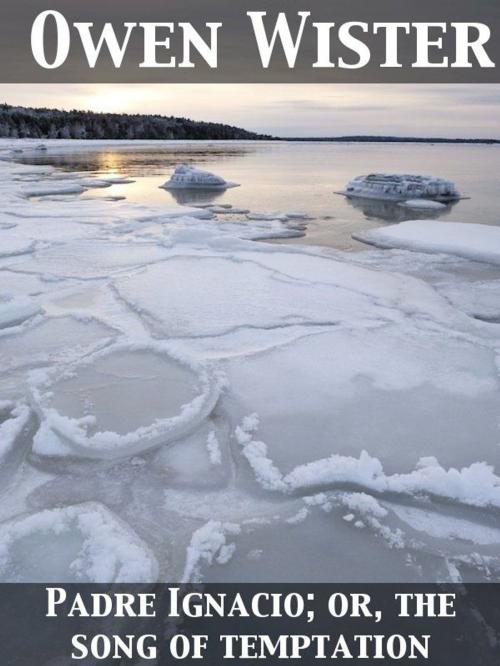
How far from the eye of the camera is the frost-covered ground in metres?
2.17

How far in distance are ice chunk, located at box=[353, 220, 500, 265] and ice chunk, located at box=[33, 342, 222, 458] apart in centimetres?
571

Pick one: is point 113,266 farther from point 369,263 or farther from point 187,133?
point 187,133

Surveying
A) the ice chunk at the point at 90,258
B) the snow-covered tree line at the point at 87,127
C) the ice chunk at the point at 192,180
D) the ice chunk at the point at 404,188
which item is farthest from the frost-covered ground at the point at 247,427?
the snow-covered tree line at the point at 87,127

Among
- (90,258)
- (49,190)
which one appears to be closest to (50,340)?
(90,258)

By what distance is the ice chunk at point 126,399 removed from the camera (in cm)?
286

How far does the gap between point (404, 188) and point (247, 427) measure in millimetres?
14608

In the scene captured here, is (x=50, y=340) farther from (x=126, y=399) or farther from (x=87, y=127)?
(x=87, y=127)

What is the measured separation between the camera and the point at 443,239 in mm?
8773

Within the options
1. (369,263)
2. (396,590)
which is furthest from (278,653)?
(369,263)

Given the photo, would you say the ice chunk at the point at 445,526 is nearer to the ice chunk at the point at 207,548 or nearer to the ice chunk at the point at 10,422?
the ice chunk at the point at 207,548

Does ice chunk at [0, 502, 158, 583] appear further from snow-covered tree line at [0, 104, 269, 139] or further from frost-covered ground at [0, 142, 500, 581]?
snow-covered tree line at [0, 104, 269, 139]

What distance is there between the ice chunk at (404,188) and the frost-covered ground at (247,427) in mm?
10340

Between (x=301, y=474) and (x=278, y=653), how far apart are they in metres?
0.89

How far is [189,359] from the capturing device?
3.83 metres
